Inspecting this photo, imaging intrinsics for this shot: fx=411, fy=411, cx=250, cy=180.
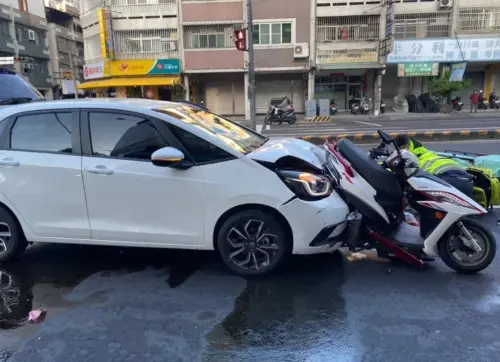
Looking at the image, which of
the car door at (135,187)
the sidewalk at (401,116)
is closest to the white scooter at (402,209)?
the car door at (135,187)

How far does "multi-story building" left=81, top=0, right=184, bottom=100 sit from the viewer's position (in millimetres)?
28234

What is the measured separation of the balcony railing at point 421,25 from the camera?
28094 millimetres

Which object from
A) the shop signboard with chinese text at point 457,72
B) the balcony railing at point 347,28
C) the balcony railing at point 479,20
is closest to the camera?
the shop signboard with chinese text at point 457,72

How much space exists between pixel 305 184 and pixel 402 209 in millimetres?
1111

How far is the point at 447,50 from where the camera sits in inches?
1094

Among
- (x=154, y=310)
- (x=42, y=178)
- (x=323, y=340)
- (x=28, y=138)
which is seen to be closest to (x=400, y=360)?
(x=323, y=340)

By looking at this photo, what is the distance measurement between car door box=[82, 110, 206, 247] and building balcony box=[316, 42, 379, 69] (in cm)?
2563

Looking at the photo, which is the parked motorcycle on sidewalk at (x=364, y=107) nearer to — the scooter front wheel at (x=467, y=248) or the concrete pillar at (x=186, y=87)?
the concrete pillar at (x=186, y=87)

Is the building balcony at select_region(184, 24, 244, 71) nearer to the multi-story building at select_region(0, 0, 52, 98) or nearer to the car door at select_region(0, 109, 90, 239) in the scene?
the multi-story building at select_region(0, 0, 52, 98)

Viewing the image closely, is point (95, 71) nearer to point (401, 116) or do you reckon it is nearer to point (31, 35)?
point (31, 35)

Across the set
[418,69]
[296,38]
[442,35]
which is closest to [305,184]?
[296,38]

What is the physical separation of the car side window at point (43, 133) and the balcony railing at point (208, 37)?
2541cm

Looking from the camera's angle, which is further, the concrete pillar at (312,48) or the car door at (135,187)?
the concrete pillar at (312,48)

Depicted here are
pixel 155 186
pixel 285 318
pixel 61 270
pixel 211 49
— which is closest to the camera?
pixel 285 318
